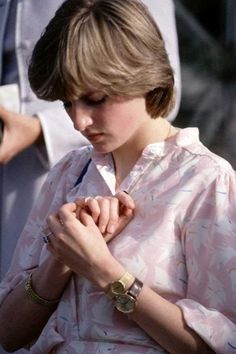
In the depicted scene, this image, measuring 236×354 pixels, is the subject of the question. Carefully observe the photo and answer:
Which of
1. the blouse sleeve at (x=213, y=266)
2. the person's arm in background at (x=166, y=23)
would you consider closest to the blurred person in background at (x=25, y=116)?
the person's arm in background at (x=166, y=23)

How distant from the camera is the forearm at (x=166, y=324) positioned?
2.21 metres

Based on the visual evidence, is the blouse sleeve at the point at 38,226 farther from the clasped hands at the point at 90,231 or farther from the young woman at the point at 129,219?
the clasped hands at the point at 90,231

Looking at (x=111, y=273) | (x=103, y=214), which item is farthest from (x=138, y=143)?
Result: (x=111, y=273)

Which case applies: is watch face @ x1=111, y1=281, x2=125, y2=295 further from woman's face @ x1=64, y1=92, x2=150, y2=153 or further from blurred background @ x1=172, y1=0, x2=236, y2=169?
blurred background @ x1=172, y1=0, x2=236, y2=169

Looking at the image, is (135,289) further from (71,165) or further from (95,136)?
(71,165)

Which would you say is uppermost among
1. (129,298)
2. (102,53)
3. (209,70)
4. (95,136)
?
(102,53)

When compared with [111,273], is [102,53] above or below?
above

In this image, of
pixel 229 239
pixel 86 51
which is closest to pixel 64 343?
pixel 229 239

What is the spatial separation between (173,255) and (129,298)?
13cm

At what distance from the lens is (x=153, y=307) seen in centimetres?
220

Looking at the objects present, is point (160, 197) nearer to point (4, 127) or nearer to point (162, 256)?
point (162, 256)

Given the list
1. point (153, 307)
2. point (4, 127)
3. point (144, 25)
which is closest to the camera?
point (153, 307)

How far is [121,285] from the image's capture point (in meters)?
2.21

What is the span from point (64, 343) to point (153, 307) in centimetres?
27
